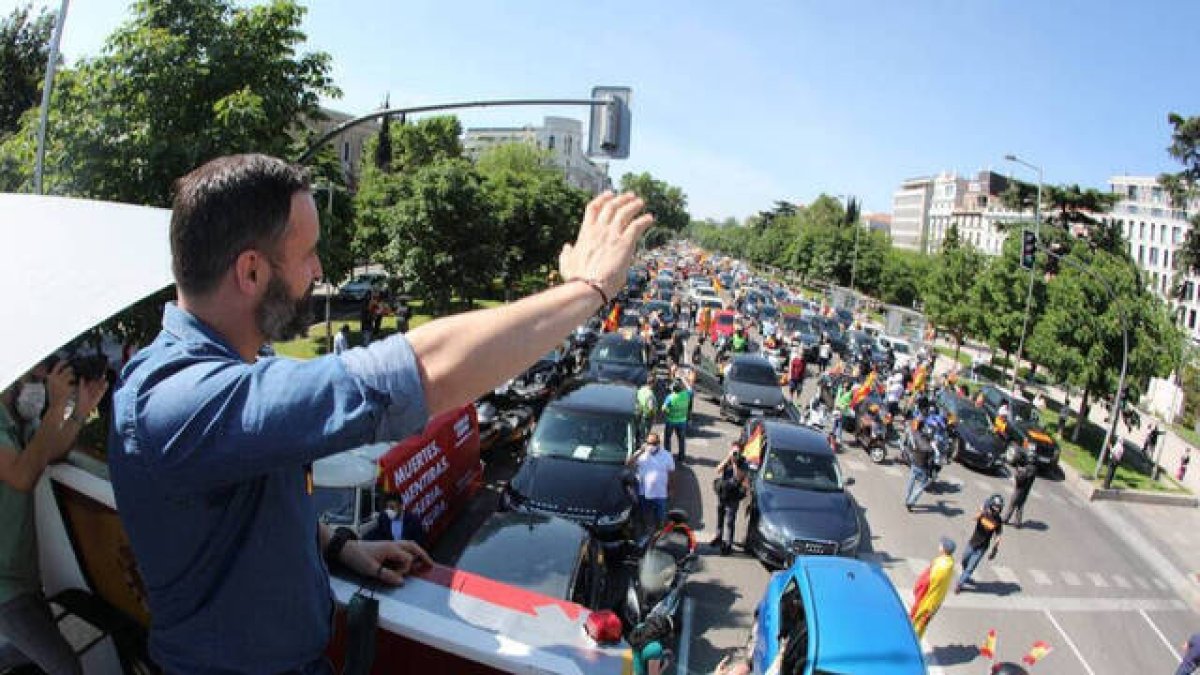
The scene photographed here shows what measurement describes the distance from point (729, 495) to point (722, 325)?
68.1ft

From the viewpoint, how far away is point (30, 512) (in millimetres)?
2682

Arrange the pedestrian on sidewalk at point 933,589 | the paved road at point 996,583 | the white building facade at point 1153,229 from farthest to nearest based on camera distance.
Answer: the white building facade at point 1153,229 → the paved road at point 996,583 → the pedestrian on sidewalk at point 933,589

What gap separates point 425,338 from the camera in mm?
1166

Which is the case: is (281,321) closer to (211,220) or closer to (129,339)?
(211,220)

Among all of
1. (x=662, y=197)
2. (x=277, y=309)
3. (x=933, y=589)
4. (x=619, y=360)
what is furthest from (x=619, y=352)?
(x=662, y=197)

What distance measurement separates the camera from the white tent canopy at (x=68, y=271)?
1751 millimetres

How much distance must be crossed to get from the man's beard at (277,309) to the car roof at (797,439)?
1166 centimetres

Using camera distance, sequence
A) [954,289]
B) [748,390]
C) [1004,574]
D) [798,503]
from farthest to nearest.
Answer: [954,289] → [748,390] → [1004,574] → [798,503]

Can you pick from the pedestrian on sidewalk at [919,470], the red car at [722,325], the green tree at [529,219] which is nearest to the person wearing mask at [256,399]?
the pedestrian on sidewalk at [919,470]

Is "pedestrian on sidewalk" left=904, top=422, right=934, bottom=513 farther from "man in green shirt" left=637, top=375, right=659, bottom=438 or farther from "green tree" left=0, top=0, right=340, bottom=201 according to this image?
"green tree" left=0, top=0, right=340, bottom=201

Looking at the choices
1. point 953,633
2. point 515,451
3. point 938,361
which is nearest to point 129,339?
point 515,451

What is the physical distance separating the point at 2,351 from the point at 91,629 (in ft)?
5.10

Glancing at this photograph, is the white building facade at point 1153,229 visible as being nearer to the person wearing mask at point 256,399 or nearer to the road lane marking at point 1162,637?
the road lane marking at point 1162,637

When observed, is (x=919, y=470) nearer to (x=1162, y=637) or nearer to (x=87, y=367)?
(x=1162, y=637)
